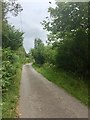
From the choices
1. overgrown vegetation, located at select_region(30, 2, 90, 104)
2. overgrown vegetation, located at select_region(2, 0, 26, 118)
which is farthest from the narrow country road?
overgrown vegetation, located at select_region(30, 2, 90, 104)

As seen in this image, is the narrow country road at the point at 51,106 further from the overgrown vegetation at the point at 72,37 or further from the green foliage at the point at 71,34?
the green foliage at the point at 71,34

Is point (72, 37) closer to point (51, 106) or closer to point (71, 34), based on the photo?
point (71, 34)

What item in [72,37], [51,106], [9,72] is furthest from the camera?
[72,37]

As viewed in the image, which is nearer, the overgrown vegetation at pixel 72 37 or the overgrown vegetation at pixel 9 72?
the overgrown vegetation at pixel 9 72

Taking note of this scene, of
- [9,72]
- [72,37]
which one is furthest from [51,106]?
[72,37]

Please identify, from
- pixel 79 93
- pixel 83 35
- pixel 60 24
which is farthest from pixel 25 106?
pixel 60 24

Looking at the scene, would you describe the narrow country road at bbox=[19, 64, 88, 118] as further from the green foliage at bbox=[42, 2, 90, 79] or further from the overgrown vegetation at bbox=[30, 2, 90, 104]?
the green foliage at bbox=[42, 2, 90, 79]

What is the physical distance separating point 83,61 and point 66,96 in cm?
811

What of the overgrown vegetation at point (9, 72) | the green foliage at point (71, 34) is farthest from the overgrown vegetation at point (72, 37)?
the overgrown vegetation at point (9, 72)

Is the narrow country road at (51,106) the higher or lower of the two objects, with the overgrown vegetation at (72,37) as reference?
lower

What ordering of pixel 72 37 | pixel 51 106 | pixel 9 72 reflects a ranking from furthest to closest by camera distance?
pixel 72 37 → pixel 9 72 → pixel 51 106

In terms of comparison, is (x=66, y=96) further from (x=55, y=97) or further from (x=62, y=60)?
(x=62, y=60)

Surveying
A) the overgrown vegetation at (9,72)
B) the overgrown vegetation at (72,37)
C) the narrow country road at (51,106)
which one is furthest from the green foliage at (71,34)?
the narrow country road at (51,106)

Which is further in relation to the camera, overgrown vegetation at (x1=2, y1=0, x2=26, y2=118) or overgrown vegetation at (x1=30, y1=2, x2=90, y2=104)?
overgrown vegetation at (x1=30, y1=2, x2=90, y2=104)
